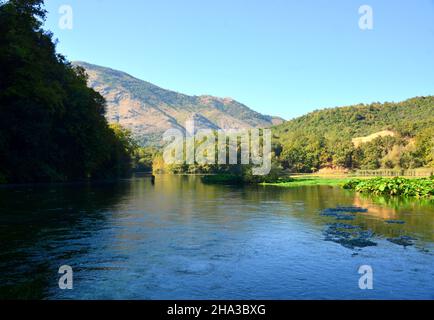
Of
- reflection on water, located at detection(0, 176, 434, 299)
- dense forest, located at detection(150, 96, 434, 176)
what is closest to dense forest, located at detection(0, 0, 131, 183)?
reflection on water, located at detection(0, 176, 434, 299)

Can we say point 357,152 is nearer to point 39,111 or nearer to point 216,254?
point 39,111

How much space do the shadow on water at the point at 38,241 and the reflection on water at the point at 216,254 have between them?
43mm

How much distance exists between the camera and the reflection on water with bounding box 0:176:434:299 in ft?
33.8

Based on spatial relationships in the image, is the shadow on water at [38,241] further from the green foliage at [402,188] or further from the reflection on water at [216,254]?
the green foliage at [402,188]

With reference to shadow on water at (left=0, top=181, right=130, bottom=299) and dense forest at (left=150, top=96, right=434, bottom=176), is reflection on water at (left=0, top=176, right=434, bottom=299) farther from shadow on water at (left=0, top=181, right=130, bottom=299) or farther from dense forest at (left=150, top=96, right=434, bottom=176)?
dense forest at (left=150, top=96, right=434, bottom=176)

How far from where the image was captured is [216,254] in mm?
14289

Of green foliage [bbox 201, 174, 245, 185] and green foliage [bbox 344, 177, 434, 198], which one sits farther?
green foliage [bbox 201, 174, 245, 185]

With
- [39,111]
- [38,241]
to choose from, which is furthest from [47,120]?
[38,241]

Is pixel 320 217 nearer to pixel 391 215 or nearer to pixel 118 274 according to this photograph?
Result: pixel 391 215

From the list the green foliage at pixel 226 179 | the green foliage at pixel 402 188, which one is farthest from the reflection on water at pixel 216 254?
the green foliage at pixel 226 179

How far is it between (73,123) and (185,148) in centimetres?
9619

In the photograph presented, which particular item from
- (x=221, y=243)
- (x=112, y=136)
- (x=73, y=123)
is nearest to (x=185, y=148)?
(x=112, y=136)

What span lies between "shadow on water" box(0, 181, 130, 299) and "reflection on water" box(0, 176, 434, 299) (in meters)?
0.04

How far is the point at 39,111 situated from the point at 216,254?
154 ft
